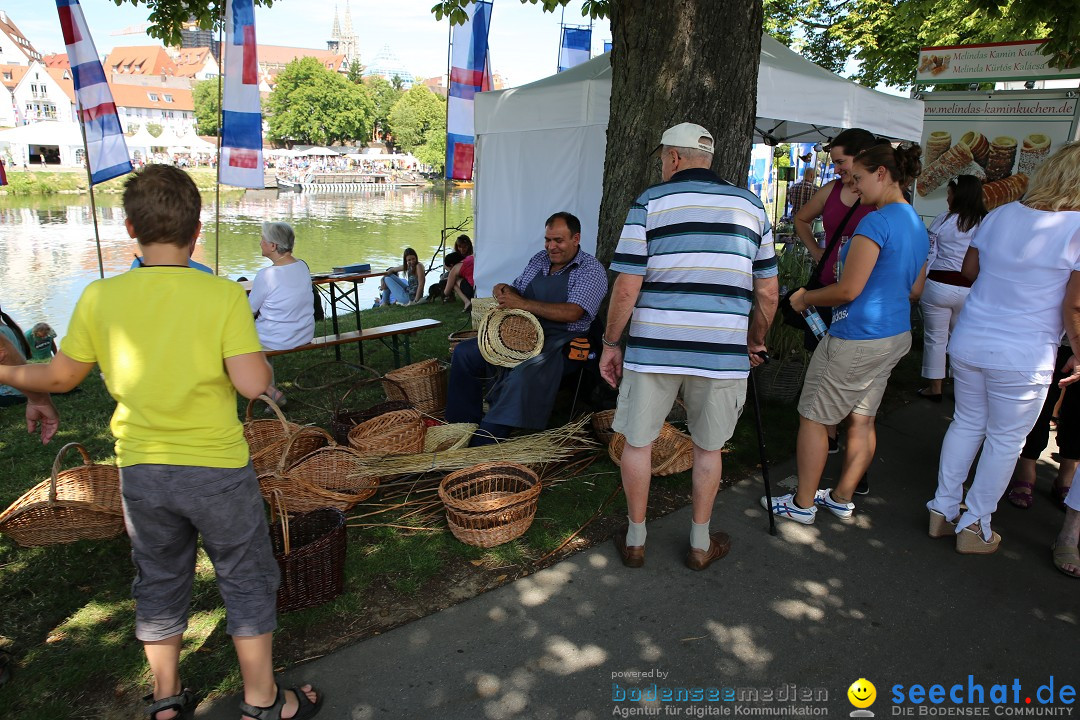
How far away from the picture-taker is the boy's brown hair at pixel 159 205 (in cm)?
178

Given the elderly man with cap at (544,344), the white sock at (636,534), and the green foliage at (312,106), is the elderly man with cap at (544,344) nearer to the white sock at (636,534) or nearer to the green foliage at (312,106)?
the white sock at (636,534)

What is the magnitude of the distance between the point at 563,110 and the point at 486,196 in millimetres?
2161

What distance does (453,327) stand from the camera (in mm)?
8438

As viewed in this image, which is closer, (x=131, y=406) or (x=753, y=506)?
(x=131, y=406)

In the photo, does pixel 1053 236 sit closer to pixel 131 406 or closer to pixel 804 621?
pixel 804 621

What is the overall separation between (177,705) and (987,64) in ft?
38.2

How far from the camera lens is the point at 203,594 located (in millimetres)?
2854

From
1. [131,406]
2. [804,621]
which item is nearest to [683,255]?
[804,621]

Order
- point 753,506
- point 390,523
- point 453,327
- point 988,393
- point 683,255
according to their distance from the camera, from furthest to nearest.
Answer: point 453,327 → point 753,506 → point 390,523 → point 988,393 → point 683,255

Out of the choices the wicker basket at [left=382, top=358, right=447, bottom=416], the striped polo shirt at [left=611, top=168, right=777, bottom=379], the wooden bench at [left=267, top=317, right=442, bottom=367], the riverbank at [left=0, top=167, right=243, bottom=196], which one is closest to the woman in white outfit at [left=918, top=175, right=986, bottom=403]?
the striped polo shirt at [left=611, top=168, right=777, bottom=379]

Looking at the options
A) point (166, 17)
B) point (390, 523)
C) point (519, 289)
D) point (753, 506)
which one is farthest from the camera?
point (166, 17)

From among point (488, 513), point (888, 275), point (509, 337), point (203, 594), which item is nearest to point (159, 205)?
point (203, 594)

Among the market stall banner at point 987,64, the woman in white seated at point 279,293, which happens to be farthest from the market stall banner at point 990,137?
the woman in white seated at point 279,293

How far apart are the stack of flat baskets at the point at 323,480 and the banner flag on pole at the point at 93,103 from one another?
586 cm
